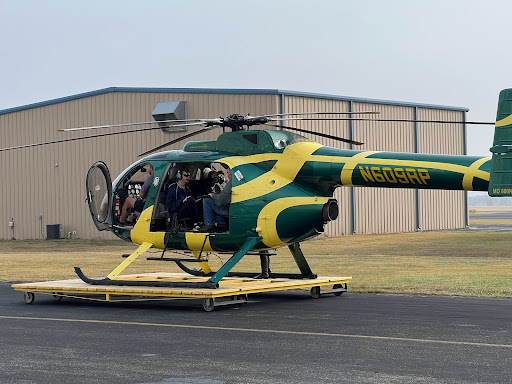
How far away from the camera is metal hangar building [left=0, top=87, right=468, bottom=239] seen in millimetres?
39969

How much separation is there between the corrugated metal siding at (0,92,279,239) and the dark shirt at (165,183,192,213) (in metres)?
21.5

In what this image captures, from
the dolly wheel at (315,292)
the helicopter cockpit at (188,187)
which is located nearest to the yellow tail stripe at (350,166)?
the dolly wheel at (315,292)

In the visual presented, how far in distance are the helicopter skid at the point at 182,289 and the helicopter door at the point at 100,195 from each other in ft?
4.11

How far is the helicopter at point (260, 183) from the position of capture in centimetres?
1513

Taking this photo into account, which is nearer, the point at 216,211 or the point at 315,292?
the point at 216,211

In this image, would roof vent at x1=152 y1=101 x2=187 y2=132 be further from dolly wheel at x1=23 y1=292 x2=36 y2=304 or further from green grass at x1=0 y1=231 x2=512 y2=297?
dolly wheel at x1=23 y1=292 x2=36 y2=304

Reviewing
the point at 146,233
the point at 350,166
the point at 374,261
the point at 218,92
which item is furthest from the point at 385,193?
the point at 350,166

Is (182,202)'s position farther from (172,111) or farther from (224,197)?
(172,111)

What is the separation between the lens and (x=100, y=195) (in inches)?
701

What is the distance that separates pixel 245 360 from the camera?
9859mm

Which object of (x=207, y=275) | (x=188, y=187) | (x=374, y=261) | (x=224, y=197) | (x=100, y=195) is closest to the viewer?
(x=224, y=197)

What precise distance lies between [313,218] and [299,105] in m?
24.2

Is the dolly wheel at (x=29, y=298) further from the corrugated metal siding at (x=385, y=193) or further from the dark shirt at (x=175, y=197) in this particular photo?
the corrugated metal siding at (x=385, y=193)

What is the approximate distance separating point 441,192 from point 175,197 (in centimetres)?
3309
